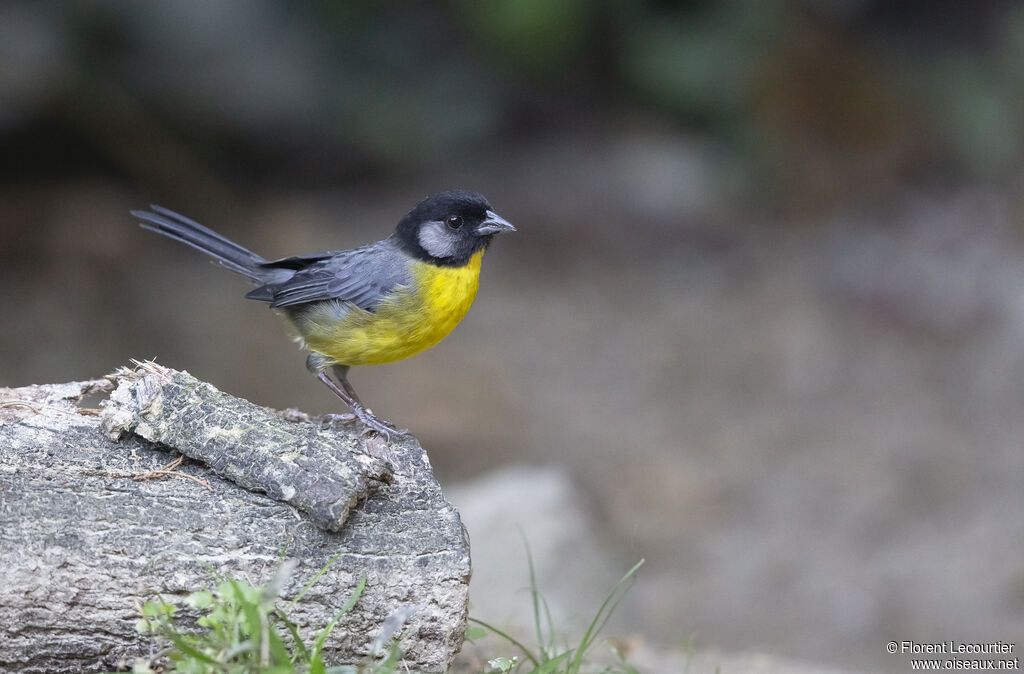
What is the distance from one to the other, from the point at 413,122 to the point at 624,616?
18.2 ft

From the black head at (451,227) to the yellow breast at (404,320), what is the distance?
0.19 ft

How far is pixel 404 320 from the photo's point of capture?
4430 mm

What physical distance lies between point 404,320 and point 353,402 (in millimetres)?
486

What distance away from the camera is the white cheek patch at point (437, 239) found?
4629mm

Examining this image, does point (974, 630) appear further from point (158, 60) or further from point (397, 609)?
point (158, 60)

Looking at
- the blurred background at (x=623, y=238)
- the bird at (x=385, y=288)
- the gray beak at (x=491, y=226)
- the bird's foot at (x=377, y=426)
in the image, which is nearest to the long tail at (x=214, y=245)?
the bird at (x=385, y=288)

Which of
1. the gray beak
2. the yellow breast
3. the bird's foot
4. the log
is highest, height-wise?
the gray beak

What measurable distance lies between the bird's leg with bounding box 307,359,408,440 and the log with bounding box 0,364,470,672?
0.48 m

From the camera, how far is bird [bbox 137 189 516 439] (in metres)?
4.47

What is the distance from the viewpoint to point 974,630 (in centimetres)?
638

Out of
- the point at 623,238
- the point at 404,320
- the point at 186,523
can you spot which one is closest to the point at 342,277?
the point at 404,320

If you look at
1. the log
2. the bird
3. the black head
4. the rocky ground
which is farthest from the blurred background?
the log

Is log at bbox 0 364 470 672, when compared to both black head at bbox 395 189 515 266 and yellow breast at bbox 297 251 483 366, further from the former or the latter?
black head at bbox 395 189 515 266

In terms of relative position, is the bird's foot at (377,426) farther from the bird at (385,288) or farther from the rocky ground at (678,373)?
the rocky ground at (678,373)
